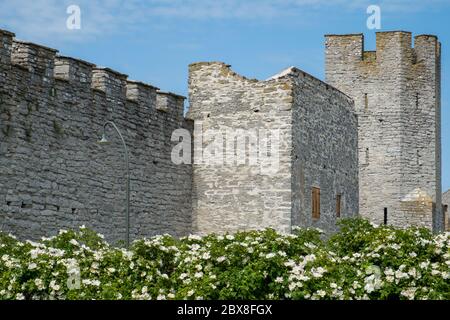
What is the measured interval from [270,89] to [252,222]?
2928 mm

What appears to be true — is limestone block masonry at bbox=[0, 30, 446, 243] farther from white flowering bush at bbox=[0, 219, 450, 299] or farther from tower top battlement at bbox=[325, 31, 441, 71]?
tower top battlement at bbox=[325, 31, 441, 71]

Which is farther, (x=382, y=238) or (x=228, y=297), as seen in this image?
(x=382, y=238)

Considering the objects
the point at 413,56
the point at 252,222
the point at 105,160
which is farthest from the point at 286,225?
the point at 413,56

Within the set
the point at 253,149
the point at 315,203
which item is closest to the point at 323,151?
the point at 315,203

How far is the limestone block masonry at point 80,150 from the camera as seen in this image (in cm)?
2003

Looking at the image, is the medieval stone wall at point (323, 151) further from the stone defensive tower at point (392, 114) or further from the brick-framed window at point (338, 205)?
the stone defensive tower at point (392, 114)

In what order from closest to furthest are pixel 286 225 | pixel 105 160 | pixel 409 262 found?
pixel 409 262
pixel 105 160
pixel 286 225

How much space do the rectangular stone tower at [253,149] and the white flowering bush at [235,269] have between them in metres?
9.14

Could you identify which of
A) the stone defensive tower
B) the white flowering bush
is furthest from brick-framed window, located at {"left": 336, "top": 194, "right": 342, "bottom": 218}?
the stone defensive tower

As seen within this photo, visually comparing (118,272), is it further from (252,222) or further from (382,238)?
(252,222)

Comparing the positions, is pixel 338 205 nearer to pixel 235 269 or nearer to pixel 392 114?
pixel 392 114

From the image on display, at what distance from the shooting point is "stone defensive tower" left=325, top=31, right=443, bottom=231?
136ft

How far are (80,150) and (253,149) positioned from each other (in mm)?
4667

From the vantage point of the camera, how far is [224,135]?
25.5 m
